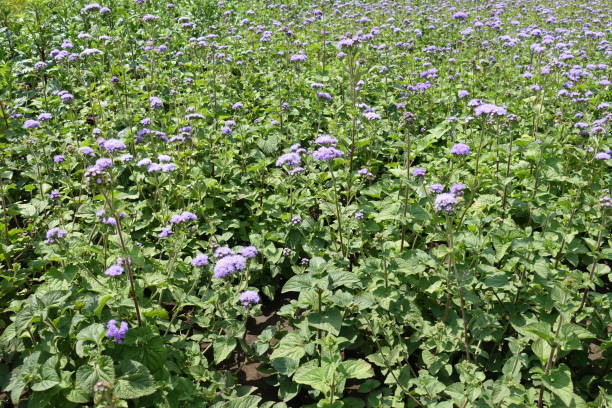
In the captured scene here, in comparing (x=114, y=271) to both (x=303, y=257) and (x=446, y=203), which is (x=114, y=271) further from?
(x=446, y=203)

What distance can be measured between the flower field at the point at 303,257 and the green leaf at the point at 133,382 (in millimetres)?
10

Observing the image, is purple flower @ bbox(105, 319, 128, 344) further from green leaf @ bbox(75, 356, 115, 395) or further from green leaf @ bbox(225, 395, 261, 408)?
green leaf @ bbox(225, 395, 261, 408)

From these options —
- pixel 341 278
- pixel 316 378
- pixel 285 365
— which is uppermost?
pixel 341 278

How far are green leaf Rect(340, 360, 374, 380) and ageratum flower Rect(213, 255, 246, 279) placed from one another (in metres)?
0.94

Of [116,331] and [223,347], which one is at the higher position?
[116,331]

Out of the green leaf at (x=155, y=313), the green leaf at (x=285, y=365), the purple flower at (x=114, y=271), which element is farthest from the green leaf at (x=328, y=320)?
the purple flower at (x=114, y=271)

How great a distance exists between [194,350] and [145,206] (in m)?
2.02

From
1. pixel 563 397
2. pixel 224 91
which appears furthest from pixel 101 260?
pixel 224 91

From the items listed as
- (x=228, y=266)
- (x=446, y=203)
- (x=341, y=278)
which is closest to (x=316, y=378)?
(x=341, y=278)

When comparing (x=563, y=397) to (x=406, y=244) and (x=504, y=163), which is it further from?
(x=504, y=163)

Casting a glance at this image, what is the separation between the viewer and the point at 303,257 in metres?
4.65

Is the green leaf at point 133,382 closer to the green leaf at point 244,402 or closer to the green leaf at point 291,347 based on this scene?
the green leaf at point 244,402

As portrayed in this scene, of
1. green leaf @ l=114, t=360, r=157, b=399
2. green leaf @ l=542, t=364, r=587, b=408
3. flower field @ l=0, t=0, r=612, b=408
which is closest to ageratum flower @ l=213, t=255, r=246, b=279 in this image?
flower field @ l=0, t=0, r=612, b=408

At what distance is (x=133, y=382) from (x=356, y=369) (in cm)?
138
